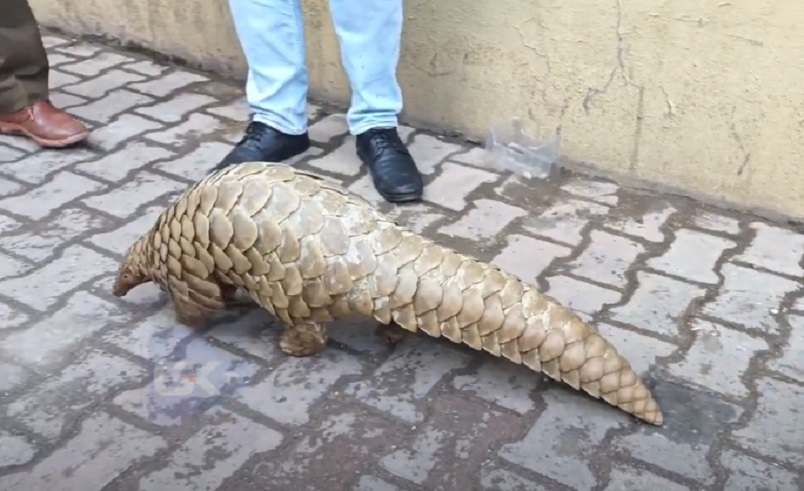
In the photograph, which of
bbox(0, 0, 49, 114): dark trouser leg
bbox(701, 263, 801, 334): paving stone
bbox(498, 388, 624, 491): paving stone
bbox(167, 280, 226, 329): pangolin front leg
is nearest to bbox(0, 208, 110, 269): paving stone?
bbox(167, 280, 226, 329): pangolin front leg

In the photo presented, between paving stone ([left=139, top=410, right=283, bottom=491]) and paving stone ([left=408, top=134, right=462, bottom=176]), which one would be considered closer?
paving stone ([left=139, top=410, right=283, bottom=491])

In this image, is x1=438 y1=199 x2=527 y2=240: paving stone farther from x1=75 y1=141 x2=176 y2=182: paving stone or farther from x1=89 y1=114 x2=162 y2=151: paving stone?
x1=89 y1=114 x2=162 y2=151: paving stone

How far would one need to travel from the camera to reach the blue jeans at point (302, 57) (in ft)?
11.4

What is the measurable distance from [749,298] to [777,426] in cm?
65

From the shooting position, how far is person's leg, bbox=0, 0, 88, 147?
3783 mm

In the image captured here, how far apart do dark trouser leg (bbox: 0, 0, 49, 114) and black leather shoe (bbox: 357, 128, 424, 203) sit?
134 centimetres

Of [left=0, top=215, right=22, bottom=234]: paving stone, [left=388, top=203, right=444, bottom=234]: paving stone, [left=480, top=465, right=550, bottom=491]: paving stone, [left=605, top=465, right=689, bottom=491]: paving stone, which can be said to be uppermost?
[left=0, top=215, right=22, bottom=234]: paving stone

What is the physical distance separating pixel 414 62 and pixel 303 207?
1829 millimetres

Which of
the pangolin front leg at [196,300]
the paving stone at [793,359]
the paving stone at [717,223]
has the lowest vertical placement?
the paving stone at [717,223]

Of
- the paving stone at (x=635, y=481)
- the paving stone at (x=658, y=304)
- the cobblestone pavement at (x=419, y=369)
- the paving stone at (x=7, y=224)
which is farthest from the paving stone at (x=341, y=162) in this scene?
the paving stone at (x=635, y=481)

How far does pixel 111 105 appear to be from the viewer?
14.1 ft

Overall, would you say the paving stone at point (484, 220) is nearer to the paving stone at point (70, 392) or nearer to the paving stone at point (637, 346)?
the paving stone at point (637, 346)

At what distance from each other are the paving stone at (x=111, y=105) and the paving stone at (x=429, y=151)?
1.25 m

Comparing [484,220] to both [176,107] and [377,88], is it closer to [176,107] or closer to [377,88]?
[377,88]
